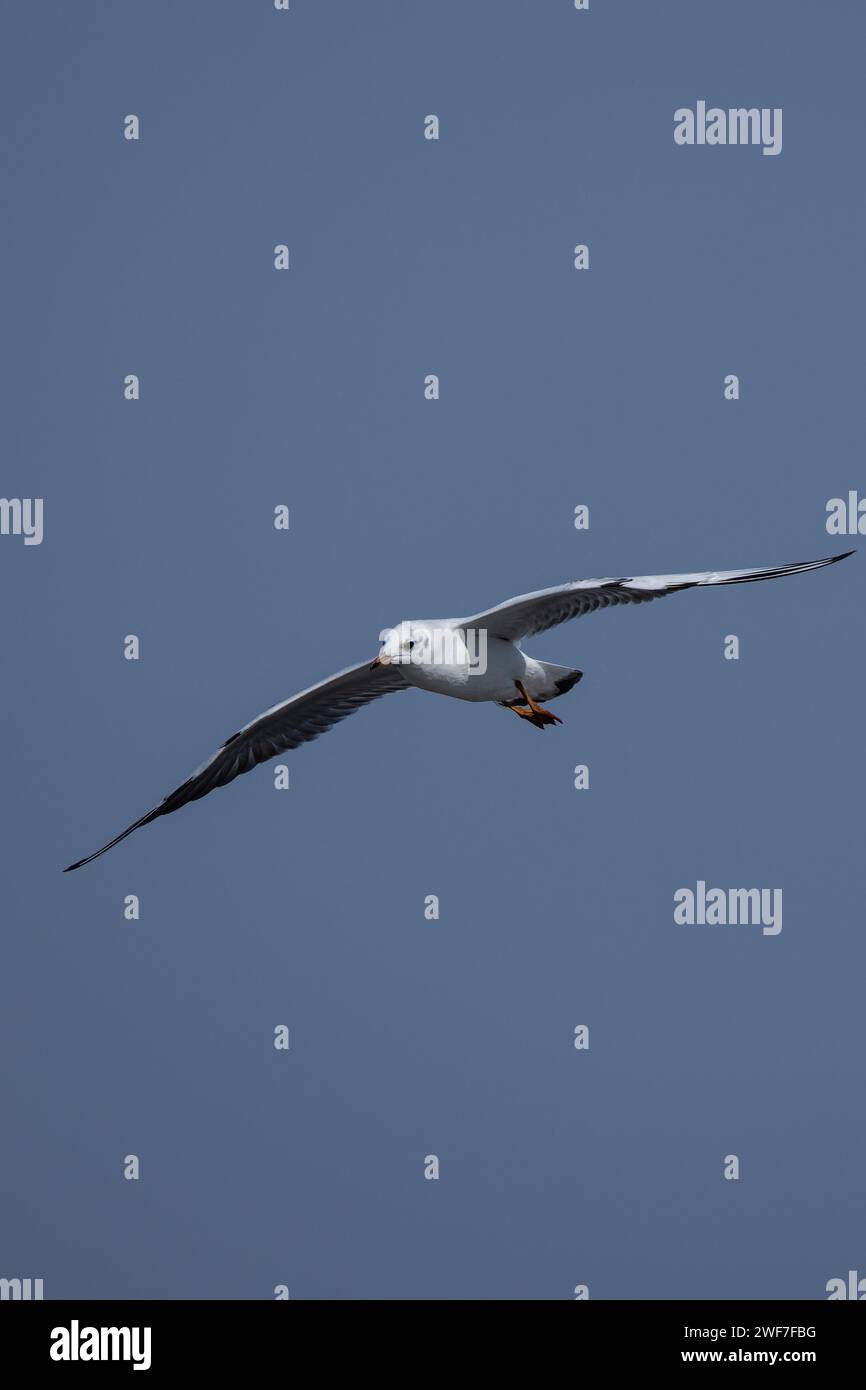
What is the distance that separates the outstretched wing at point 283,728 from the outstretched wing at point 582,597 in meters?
1.84

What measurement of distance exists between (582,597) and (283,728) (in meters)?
3.37

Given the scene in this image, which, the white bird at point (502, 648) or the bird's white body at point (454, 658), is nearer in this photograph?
the white bird at point (502, 648)

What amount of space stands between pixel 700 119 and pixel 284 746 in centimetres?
1160

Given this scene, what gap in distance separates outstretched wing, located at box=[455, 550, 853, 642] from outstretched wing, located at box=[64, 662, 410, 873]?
184 centimetres

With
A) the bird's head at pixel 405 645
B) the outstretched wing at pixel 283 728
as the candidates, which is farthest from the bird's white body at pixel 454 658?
the outstretched wing at pixel 283 728

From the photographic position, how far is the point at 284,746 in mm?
16672

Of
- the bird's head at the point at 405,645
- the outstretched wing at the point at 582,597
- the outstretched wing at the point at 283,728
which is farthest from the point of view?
the outstretched wing at the point at 283,728

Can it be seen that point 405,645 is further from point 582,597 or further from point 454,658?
point 582,597

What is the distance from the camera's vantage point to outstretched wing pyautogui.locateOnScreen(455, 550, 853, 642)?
13.3m

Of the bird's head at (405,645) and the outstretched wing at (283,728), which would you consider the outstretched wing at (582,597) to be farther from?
the outstretched wing at (283,728)

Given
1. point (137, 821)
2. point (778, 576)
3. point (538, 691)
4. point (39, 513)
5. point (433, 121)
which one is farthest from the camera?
point (39, 513)

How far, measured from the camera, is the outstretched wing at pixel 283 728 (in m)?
16.2

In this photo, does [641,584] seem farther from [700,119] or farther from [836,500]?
[700,119]

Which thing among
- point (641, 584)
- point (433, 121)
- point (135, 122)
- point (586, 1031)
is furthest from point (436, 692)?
point (135, 122)
